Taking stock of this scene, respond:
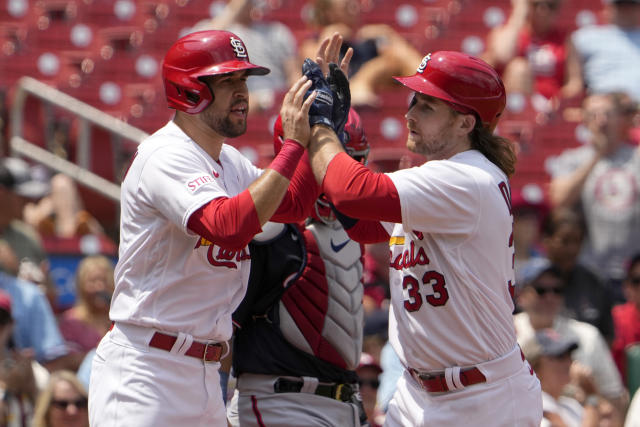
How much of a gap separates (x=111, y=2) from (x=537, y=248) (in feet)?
18.3

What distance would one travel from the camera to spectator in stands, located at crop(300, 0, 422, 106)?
883 cm

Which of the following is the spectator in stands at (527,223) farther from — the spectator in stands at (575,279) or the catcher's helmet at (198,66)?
the catcher's helmet at (198,66)

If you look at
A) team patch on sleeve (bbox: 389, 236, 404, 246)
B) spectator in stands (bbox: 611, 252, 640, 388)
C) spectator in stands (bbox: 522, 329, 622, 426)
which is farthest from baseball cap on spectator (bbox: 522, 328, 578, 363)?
team patch on sleeve (bbox: 389, 236, 404, 246)

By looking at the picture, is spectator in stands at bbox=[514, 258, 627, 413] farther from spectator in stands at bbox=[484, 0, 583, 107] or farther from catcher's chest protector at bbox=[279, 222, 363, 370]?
spectator in stands at bbox=[484, 0, 583, 107]

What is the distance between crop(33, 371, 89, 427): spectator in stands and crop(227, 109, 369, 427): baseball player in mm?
1665

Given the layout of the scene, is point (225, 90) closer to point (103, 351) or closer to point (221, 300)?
point (221, 300)

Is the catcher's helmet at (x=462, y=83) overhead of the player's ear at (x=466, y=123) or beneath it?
overhead

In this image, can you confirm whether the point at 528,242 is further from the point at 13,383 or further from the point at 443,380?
Answer: the point at 443,380

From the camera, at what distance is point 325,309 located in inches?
163

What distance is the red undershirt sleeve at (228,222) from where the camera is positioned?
3.54 metres

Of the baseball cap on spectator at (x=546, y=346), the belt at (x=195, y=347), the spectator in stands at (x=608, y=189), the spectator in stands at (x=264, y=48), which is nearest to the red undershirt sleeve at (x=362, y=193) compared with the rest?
the belt at (x=195, y=347)

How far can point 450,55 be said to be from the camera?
386cm

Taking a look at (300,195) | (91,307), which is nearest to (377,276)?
(91,307)

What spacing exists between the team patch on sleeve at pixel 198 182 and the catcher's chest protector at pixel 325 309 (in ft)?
2.02
